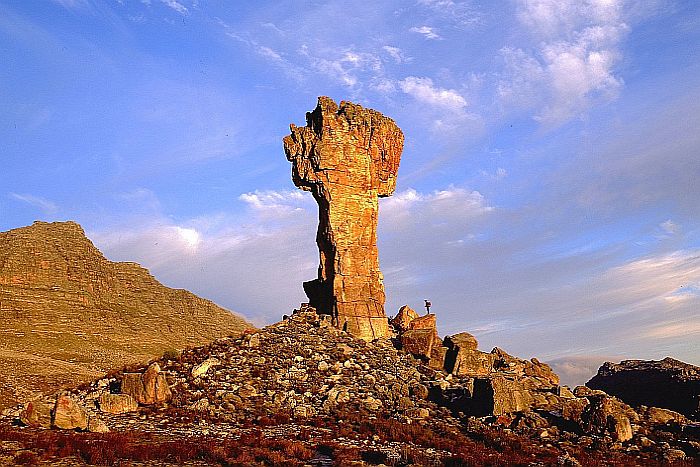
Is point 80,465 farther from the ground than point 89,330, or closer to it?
closer to it

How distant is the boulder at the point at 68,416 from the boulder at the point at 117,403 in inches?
201

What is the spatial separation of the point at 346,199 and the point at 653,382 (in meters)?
36.7

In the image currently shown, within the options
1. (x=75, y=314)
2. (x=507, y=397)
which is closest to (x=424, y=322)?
(x=507, y=397)

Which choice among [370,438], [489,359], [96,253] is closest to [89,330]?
[96,253]

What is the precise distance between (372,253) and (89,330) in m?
72.3

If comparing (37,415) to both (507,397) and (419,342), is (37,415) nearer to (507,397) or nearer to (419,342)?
(507,397)

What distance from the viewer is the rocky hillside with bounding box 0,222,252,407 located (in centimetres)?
7331

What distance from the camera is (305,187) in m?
50.2

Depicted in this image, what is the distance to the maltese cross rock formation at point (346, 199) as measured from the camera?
4744 cm

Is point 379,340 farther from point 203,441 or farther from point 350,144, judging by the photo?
point 203,441

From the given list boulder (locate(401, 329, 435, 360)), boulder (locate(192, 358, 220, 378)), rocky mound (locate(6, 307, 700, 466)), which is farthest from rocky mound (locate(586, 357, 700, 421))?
boulder (locate(192, 358, 220, 378))

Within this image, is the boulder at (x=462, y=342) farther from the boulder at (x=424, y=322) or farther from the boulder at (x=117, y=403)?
the boulder at (x=117, y=403)

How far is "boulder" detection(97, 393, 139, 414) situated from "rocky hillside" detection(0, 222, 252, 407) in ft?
85.3

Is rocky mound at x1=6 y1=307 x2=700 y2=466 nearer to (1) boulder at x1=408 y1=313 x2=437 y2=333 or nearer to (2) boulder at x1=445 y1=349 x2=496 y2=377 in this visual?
(2) boulder at x1=445 y1=349 x2=496 y2=377
